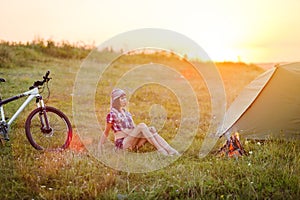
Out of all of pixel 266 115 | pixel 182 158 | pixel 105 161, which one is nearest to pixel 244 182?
pixel 182 158

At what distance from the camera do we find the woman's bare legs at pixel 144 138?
23.1 ft

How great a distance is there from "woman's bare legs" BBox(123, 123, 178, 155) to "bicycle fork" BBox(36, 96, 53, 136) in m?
1.33

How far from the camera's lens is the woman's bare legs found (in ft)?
23.1

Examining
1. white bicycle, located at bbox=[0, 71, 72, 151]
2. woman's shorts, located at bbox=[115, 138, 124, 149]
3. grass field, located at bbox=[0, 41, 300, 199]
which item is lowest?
grass field, located at bbox=[0, 41, 300, 199]

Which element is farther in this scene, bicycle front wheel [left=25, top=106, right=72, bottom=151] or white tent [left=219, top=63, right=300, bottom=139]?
white tent [left=219, top=63, right=300, bottom=139]

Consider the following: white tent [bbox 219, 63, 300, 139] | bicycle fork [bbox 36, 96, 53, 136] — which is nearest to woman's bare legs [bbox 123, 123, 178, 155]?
bicycle fork [bbox 36, 96, 53, 136]

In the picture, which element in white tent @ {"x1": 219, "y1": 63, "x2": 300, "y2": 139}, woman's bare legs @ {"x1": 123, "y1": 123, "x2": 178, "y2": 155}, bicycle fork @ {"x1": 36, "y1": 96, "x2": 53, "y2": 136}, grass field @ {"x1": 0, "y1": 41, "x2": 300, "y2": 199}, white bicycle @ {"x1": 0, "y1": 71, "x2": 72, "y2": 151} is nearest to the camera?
grass field @ {"x1": 0, "y1": 41, "x2": 300, "y2": 199}

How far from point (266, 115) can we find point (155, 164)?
2606mm

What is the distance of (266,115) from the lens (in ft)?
25.8

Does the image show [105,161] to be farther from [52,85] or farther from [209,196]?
[52,85]

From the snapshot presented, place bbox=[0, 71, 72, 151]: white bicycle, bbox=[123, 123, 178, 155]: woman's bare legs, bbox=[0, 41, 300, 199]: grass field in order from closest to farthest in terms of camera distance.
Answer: bbox=[0, 41, 300, 199]: grass field
bbox=[123, 123, 178, 155]: woman's bare legs
bbox=[0, 71, 72, 151]: white bicycle

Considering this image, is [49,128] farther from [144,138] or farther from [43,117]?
[144,138]

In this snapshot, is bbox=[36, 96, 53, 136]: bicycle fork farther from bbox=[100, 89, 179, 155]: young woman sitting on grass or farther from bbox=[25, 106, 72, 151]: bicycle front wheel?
bbox=[100, 89, 179, 155]: young woman sitting on grass

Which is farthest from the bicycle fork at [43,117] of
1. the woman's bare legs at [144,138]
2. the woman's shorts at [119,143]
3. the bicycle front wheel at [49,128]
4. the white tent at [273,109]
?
the white tent at [273,109]
